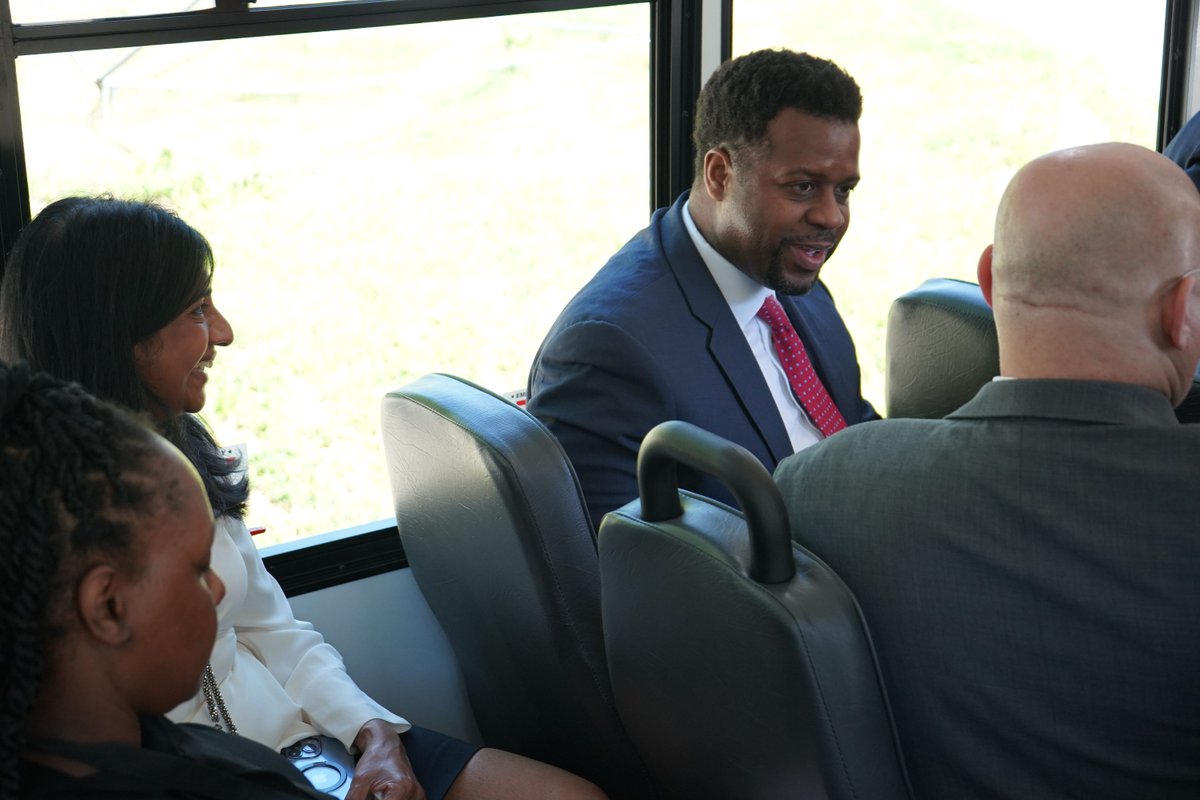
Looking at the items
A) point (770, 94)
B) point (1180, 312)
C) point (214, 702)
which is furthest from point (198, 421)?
point (1180, 312)

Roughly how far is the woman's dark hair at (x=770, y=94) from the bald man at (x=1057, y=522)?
0.77 meters

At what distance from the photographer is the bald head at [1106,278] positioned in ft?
4.26

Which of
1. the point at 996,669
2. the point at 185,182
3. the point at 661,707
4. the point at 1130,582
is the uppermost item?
the point at 185,182

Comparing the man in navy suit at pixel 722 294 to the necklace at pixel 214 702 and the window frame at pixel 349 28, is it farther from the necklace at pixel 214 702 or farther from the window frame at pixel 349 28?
the necklace at pixel 214 702

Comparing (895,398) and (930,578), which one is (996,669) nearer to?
(930,578)

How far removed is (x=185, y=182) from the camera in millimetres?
2510

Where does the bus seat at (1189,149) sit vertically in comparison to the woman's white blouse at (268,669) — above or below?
above

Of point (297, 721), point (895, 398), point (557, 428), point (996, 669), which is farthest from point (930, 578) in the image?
point (895, 398)

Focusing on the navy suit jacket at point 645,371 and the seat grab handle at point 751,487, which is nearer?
the seat grab handle at point 751,487

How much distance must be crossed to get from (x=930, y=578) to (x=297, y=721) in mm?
941

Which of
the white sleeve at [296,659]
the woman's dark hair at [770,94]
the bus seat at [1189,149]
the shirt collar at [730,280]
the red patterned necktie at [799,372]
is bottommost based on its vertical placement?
the white sleeve at [296,659]

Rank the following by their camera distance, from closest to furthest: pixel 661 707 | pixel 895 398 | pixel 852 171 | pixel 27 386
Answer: pixel 27 386, pixel 661 707, pixel 852 171, pixel 895 398

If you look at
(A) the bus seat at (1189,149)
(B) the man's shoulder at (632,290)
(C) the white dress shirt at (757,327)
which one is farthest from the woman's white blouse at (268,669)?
(A) the bus seat at (1189,149)

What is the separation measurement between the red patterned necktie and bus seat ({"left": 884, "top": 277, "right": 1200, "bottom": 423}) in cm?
20
